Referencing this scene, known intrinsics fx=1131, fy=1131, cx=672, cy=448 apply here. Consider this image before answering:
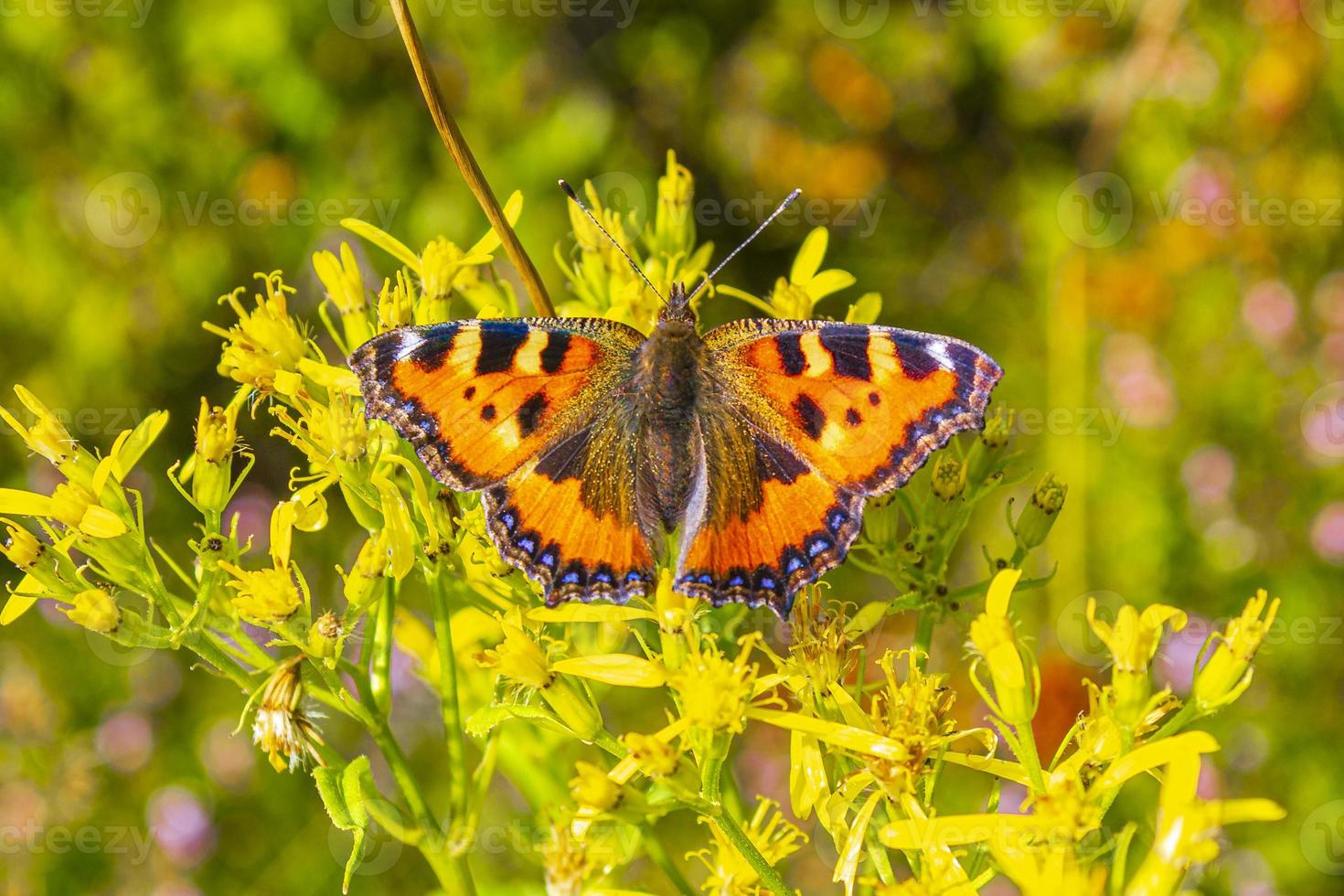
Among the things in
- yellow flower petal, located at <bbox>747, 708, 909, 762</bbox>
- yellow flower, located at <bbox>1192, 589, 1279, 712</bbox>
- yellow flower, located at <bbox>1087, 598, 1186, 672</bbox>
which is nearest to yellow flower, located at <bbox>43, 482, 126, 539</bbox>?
yellow flower petal, located at <bbox>747, 708, 909, 762</bbox>

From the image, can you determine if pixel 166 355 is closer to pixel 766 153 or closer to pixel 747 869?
pixel 766 153

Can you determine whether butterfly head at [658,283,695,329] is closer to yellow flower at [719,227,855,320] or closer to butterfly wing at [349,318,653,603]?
butterfly wing at [349,318,653,603]

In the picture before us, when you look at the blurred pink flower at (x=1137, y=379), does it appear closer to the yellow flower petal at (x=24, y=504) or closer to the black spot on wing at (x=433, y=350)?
the black spot on wing at (x=433, y=350)

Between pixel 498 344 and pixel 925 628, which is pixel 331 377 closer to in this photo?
pixel 498 344

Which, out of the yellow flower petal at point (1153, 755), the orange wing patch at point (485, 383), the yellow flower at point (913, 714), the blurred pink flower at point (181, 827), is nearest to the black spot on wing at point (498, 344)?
the orange wing patch at point (485, 383)

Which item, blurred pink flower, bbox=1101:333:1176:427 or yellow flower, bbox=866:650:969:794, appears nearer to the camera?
yellow flower, bbox=866:650:969:794

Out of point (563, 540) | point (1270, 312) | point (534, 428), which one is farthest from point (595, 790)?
point (1270, 312)

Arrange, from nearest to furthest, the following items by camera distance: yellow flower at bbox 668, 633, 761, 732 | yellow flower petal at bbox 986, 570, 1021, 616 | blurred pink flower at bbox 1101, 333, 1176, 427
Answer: yellow flower petal at bbox 986, 570, 1021, 616 < yellow flower at bbox 668, 633, 761, 732 < blurred pink flower at bbox 1101, 333, 1176, 427

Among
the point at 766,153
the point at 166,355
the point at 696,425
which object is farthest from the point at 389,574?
the point at 766,153
